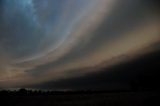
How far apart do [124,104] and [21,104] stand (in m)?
10.0

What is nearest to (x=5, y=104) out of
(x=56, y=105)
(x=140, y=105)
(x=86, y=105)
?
(x=56, y=105)

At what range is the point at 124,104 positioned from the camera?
102ft

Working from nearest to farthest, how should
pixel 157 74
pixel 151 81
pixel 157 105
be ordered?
pixel 157 105 < pixel 157 74 < pixel 151 81

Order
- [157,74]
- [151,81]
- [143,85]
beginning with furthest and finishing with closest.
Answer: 1. [143,85]
2. [151,81]
3. [157,74]

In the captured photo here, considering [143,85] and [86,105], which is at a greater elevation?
[143,85]

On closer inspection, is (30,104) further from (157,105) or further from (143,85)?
(143,85)

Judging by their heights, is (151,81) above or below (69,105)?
above

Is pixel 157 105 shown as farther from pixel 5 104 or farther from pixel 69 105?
pixel 5 104

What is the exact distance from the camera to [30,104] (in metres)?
33.9

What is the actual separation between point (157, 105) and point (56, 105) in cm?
968

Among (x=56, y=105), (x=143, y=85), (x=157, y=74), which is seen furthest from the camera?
(x=143, y=85)

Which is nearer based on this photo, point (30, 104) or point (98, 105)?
point (98, 105)

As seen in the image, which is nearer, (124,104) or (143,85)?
(124,104)

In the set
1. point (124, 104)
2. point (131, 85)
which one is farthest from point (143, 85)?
point (124, 104)
